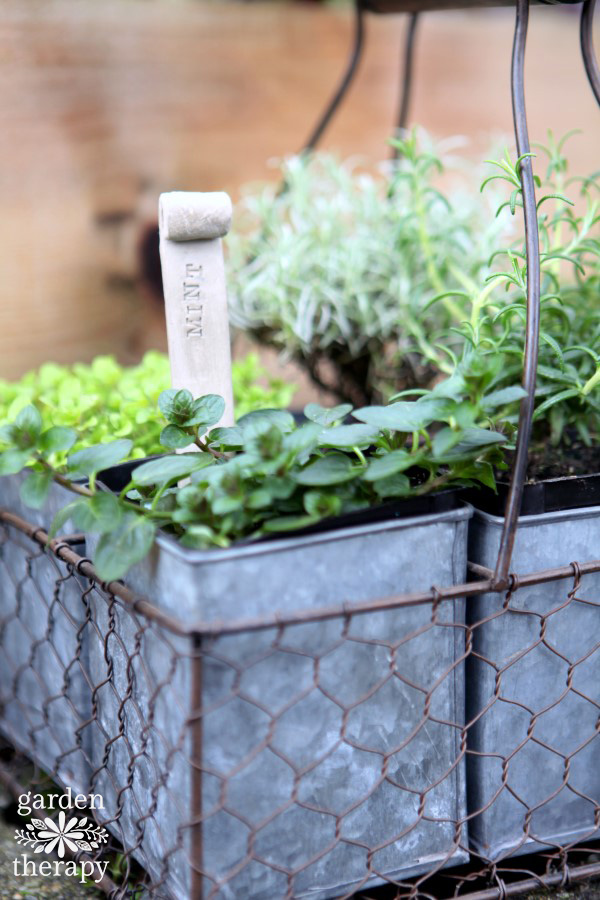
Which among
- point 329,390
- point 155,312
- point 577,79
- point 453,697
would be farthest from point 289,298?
point 577,79

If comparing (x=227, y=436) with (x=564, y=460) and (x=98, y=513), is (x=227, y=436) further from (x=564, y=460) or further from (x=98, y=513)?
(x=564, y=460)

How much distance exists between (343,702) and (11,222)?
0.74 m

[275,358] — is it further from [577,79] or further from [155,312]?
[577,79]

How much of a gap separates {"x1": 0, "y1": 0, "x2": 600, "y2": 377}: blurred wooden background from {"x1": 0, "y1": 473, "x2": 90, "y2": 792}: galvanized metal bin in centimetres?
38

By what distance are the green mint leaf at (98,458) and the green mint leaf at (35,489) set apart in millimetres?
16

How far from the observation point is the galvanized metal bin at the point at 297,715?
1.69 ft

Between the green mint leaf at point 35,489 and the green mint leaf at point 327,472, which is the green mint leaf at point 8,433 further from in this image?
the green mint leaf at point 327,472

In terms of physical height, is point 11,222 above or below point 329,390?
above

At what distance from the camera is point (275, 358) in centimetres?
125

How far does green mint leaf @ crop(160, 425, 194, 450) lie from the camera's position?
59 cm

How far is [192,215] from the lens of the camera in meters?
0.60

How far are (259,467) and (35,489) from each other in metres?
0.14

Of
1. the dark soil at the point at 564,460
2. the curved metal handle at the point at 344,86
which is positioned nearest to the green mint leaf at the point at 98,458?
the dark soil at the point at 564,460

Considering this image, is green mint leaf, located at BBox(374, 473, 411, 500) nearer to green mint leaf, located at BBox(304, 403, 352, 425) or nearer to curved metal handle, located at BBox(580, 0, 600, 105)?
green mint leaf, located at BBox(304, 403, 352, 425)
